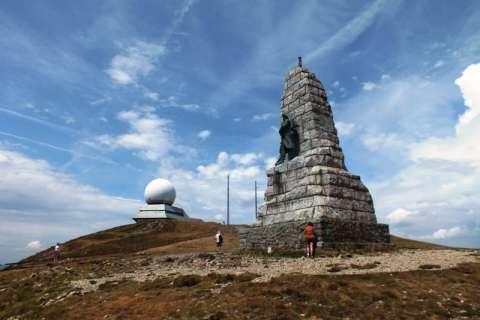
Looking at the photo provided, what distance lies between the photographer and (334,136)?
73.5 feet

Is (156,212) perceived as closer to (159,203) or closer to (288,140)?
(159,203)

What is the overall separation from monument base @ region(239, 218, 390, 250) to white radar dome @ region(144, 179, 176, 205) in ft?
162

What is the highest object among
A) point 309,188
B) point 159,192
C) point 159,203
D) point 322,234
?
point 159,192

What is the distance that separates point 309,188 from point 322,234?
10.6ft

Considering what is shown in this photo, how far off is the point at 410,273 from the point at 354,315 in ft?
12.8

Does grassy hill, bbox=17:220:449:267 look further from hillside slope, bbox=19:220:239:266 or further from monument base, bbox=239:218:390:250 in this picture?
monument base, bbox=239:218:390:250

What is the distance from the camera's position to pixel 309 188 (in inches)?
789

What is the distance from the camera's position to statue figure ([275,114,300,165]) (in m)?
23.0

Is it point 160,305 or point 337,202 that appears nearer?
point 160,305

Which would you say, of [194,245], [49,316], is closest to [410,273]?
[49,316]

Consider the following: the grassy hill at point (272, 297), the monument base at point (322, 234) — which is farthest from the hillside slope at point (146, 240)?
the grassy hill at point (272, 297)

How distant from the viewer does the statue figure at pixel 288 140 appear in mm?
22953

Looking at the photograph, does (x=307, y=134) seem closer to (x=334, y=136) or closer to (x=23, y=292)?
(x=334, y=136)

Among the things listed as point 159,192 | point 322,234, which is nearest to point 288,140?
point 322,234
